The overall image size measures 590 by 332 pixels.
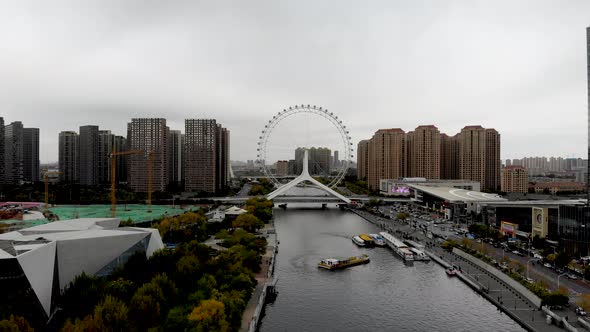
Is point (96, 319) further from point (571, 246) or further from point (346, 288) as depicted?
point (571, 246)

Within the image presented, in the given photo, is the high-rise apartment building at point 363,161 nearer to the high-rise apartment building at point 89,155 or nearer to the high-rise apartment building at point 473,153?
the high-rise apartment building at point 473,153

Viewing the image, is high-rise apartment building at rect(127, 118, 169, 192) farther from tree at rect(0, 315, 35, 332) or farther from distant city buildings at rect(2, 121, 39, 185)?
tree at rect(0, 315, 35, 332)

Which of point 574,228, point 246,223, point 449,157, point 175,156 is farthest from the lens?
point 175,156

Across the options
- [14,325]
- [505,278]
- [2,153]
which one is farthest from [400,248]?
[2,153]

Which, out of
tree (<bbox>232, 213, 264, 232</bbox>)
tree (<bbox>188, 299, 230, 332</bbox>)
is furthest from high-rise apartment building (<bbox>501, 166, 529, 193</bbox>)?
tree (<bbox>188, 299, 230, 332</bbox>)

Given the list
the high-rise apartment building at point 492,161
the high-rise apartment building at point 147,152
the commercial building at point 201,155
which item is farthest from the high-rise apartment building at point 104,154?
the high-rise apartment building at point 492,161

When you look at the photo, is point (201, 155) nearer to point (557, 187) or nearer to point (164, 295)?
point (164, 295)

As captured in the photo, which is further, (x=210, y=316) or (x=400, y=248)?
(x=400, y=248)
